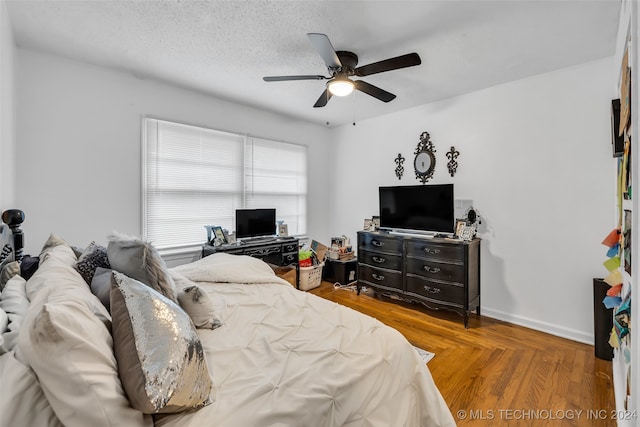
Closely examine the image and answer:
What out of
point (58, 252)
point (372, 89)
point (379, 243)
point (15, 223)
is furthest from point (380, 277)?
point (15, 223)

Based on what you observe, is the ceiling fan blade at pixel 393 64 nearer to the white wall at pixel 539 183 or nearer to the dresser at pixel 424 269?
the white wall at pixel 539 183

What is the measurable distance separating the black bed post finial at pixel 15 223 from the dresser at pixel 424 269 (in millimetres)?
3199

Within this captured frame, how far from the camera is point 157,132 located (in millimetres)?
3244

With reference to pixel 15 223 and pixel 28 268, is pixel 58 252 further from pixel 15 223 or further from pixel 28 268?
pixel 15 223

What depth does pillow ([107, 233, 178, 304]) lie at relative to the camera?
55.1 inches

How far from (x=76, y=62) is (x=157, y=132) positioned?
2.83 ft

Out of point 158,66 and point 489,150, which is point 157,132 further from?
point 489,150

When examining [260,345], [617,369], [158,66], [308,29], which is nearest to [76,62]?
[158,66]

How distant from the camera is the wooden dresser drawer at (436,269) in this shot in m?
3.07

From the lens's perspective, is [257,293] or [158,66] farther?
[158,66]

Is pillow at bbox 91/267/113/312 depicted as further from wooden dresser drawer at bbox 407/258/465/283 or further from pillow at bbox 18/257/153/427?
wooden dresser drawer at bbox 407/258/465/283

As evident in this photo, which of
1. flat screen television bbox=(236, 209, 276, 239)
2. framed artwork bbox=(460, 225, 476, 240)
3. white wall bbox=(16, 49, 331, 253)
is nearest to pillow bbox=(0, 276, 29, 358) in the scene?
white wall bbox=(16, 49, 331, 253)

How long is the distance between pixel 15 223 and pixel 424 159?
387 centimetres

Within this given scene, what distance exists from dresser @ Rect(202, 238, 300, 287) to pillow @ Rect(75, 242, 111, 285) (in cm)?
167
